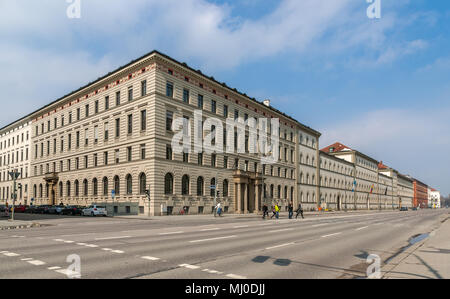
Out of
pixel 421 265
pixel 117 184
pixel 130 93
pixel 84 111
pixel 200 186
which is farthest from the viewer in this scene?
pixel 84 111

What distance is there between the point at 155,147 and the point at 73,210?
47.5 feet

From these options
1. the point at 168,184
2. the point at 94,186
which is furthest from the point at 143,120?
the point at 94,186

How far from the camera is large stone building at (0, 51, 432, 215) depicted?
4316 cm

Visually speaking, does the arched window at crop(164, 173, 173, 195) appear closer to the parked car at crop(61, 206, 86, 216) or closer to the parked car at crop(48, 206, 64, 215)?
the parked car at crop(61, 206, 86, 216)

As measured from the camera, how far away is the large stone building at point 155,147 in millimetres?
43156

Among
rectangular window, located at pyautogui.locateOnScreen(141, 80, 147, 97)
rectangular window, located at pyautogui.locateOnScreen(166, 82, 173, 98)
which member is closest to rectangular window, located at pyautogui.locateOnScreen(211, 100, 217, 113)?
rectangular window, located at pyautogui.locateOnScreen(166, 82, 173, 98)

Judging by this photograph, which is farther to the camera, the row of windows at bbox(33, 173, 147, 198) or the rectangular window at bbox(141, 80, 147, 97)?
the rectangular window at bbox(141, 80, 147, 97)

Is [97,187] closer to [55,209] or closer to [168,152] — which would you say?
[55,209]

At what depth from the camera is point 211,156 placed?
50.3 m

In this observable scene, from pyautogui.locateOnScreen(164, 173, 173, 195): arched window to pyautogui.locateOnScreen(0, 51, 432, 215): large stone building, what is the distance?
12 cm

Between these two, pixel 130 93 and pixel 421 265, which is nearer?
pixel 421 265

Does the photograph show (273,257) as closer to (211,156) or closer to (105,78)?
(211,156)

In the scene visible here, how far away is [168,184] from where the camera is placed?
43.2 m

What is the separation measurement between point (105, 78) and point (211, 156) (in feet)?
60.4
